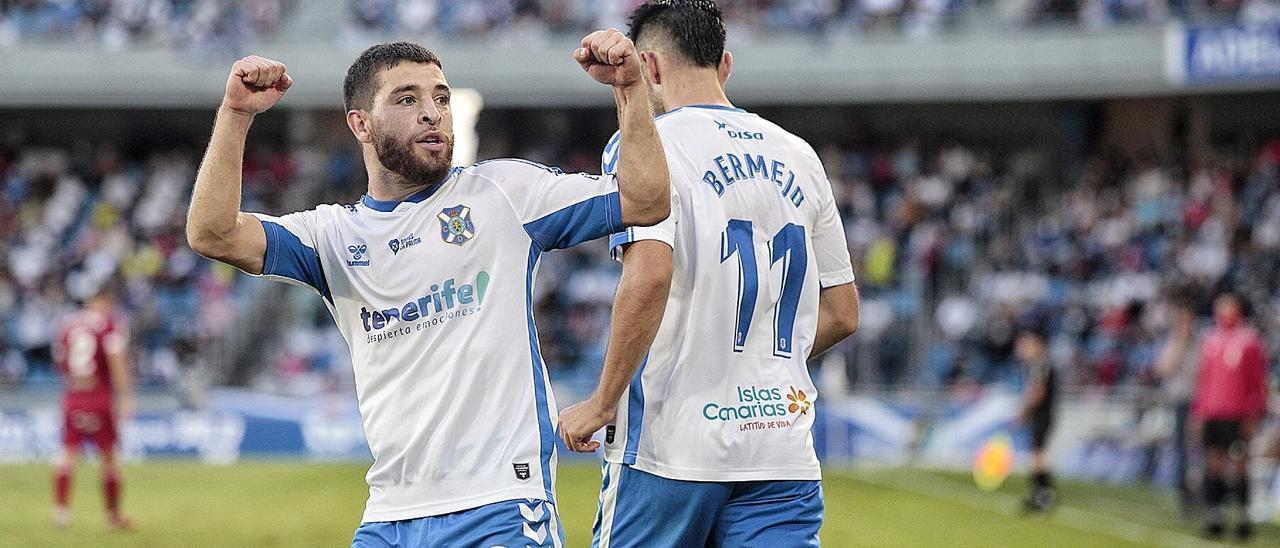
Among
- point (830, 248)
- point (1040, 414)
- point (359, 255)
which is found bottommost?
point (1040, 414)

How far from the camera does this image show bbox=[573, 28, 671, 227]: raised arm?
4078 millimetres

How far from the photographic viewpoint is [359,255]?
4363 mm

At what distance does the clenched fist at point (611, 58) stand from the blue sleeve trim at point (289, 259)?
91 centimetres

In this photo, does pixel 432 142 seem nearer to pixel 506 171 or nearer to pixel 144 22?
pixel 506 171

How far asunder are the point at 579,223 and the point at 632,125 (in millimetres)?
334

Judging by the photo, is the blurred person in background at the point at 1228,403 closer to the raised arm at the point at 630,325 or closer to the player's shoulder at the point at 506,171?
the raised arm at the point at 630,325

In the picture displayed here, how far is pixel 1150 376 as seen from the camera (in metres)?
20.7

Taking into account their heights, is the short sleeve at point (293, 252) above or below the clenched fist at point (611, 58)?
below

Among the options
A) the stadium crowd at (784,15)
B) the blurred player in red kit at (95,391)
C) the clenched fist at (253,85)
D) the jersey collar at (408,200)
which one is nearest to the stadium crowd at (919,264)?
the stadium crowd at (784,15)

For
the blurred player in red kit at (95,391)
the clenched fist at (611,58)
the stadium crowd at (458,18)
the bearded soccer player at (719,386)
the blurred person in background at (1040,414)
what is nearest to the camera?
the clenched fist at (611,58)

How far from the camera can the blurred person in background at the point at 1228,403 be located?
13500 mm

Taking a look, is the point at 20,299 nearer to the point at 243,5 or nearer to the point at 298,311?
the point at 298,311

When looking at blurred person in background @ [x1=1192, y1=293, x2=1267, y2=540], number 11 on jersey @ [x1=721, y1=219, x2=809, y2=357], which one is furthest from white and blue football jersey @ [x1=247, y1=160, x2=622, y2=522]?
blurred person in background @ [x1=1192, y1=293, x2=1267, y2=540]

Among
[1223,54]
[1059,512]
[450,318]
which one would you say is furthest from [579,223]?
[1223,54]
